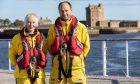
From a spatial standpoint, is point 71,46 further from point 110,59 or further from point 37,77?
point 110,59

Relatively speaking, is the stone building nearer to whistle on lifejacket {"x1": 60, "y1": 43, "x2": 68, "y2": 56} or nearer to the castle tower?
the castle tower

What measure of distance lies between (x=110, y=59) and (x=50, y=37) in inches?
961

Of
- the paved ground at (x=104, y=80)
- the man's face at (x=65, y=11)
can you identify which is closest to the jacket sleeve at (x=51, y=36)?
the man's face at (x=65, y=11)

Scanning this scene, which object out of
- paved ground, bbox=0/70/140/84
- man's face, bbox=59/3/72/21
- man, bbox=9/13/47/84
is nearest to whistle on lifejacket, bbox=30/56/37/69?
man, bbox=9/13/47/84

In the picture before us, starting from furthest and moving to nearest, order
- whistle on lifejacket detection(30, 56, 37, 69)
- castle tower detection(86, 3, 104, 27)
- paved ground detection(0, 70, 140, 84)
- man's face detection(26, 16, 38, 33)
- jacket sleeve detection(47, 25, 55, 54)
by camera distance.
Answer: castle tower detection(86, 3, 104, 27)
paved ground detection(0, 70, 140, 84)
jacket sleeve detection(47, 25, 55, 54)
whistle on lifejacket detection(30, 56, 37, 69)
man's face detection(26, 16, 38, 33)

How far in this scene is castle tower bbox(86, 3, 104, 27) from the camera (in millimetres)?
128125

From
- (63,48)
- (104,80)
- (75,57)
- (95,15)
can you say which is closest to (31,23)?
(63,48)

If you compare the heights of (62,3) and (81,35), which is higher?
(62,3)

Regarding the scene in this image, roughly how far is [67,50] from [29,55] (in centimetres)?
Result: 52

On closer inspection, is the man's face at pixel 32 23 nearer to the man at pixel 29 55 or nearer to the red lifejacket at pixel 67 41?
the man at pixel 29 55

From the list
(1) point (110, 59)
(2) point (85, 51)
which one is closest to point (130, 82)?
(2) point (85, 51)

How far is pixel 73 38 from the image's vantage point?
641 cm

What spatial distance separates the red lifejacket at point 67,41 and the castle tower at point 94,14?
397 feet

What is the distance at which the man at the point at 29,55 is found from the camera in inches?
249
